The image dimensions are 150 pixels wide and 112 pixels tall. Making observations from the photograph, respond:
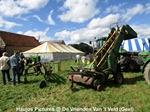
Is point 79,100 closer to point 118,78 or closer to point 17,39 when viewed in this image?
point 118,78

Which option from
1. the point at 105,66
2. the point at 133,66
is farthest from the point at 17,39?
the point at 105,66

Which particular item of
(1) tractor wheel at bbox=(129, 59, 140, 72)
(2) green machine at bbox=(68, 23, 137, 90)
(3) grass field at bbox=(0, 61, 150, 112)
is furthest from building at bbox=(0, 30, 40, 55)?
(2) green machine at bbox=(68, 23, 137, 90)

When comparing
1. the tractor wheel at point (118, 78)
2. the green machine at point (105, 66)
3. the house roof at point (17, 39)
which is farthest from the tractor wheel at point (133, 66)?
the house roof at point (17, 39)

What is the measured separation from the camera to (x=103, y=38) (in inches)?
360

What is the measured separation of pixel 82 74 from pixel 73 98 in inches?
50.5

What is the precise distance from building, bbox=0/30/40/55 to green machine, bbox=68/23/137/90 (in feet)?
119

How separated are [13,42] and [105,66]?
1630 inches

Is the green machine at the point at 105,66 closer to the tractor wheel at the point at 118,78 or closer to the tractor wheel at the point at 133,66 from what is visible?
the tractor wheel at the point at 118,78

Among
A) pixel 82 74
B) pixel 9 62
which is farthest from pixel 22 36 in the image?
pixel 82 74

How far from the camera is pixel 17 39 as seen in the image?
152 ft

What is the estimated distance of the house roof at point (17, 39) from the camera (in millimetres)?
42312

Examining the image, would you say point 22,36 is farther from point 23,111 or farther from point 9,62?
point 23,111

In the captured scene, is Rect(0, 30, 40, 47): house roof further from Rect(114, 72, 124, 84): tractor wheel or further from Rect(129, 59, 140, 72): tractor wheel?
Rect(114, 72, 124, 84): tractor wheel

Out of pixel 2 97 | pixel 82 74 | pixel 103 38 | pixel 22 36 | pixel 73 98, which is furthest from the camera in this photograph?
pixel 22 36
